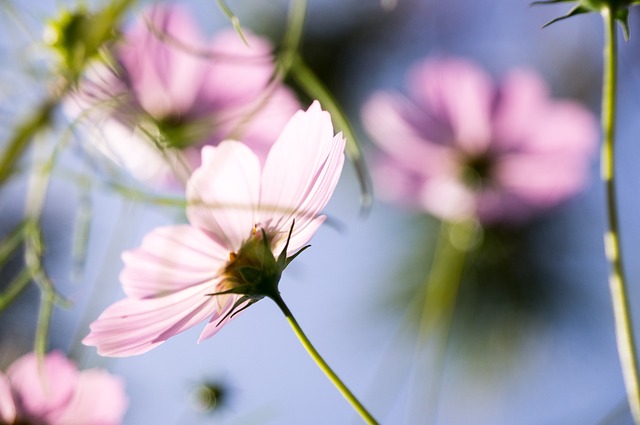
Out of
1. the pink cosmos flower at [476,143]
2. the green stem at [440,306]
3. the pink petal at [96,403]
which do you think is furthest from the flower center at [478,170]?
the pink petal at [96,403]

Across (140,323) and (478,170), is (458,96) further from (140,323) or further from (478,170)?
(140,323)

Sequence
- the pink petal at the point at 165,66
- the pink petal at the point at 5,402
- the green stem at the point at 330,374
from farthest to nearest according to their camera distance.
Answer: the pink petal at the point at 165,66 → the pink petal at the point at 5,402 → the green stem at the point at 330,374

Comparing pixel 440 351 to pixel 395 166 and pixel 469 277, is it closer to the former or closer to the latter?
pixel 395 166

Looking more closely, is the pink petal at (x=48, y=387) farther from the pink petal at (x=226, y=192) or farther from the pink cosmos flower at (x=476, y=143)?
the pink cosmos flower at (x=476, y=143)

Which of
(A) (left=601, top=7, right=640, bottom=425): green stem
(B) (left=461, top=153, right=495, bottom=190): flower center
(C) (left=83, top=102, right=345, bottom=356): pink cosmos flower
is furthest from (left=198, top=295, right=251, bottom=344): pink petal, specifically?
(B) (left=461, top=153, right=495, bottom=190): flower center

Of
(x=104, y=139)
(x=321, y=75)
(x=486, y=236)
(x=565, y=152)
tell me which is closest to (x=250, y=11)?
(x=321, y=75)

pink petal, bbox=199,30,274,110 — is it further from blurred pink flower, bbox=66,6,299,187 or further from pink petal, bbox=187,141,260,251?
pink petal, bbox=187,141,260,251

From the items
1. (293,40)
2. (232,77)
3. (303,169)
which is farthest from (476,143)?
(303,169)
